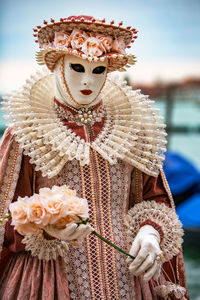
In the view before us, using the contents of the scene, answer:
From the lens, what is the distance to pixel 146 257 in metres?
1.46

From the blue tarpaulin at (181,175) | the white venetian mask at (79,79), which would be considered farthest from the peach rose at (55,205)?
the blue tarpaulin at (181,175)

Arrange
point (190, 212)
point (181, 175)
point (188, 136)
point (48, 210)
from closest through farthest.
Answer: point (48, 210) < point (190, 212) < point (181, 175) < point (188, 136)

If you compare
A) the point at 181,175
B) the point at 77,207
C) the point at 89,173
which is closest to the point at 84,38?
the point at 89,173

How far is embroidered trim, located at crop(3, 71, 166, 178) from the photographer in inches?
60.6

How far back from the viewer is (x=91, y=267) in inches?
59.9

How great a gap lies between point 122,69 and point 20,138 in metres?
0.48

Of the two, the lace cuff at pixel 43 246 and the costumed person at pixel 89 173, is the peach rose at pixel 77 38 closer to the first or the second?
the costumed person at pixel 89 173

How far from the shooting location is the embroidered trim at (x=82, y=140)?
5.05 feet

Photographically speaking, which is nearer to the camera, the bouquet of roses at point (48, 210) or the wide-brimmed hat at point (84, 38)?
the bouquet of roses at point (48, 210)

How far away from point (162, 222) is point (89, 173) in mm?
297

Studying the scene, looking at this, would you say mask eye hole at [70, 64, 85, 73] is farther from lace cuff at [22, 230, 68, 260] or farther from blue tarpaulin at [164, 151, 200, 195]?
blue tarpaulin at [164, 151, 200, 195]

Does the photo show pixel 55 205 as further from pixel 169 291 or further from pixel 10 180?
pixel 169 291

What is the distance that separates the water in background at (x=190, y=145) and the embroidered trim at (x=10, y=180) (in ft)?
0.63

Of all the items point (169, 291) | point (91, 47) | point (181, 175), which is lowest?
point (181, 175)
